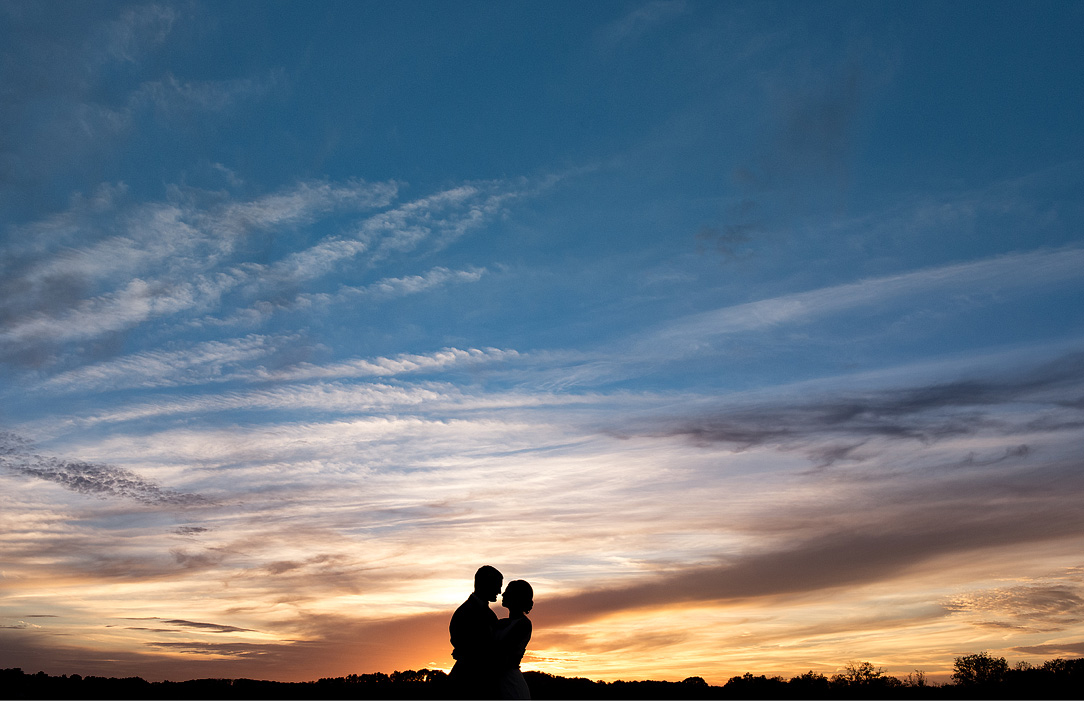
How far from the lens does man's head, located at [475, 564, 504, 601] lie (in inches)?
398

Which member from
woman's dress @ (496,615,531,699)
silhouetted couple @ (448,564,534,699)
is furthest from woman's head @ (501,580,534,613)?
woman's dress @ (496,615,531,699)

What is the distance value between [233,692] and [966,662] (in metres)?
29.2

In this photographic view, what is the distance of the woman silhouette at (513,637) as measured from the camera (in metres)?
9.82

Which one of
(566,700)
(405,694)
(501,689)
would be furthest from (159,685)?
(501,689)

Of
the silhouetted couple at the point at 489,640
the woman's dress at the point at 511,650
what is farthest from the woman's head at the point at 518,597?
the woman's dress at the point at 511,650

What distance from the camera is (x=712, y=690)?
26.1 m

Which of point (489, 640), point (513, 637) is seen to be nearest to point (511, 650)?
point (513, 637)

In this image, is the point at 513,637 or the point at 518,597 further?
the point at 518,597

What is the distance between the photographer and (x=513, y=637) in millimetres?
9844

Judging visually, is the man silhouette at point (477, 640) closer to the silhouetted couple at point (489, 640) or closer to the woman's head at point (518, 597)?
the silhouetted couple at point (489, 640)

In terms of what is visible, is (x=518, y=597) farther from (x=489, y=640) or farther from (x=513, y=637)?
(x=489, y=640)

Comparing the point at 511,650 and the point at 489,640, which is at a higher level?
the point at 489,640

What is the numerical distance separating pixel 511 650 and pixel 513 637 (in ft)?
0.51

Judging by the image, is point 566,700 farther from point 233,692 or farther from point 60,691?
point 60,691
